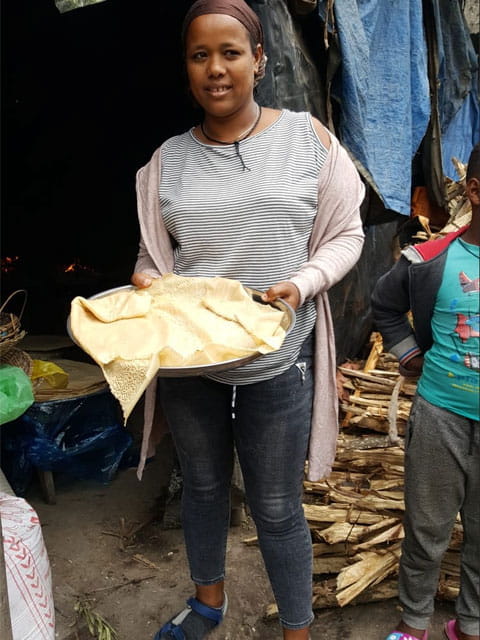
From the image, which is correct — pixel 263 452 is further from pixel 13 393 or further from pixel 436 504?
pixel 13 393

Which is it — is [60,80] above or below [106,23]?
below

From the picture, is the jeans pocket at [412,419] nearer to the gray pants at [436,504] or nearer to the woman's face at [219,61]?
the gray pants at [436,504]

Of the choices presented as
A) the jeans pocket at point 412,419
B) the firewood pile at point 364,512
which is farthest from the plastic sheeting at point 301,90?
the jeans pocket at point 412,419

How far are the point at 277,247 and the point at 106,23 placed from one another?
10.5ft

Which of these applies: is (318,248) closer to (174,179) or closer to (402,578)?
(174,179)

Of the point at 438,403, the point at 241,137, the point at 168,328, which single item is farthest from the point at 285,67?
the point at 438,403

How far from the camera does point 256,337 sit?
156 cm

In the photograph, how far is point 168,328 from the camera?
1657mm

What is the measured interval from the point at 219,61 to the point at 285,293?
70 centimetres

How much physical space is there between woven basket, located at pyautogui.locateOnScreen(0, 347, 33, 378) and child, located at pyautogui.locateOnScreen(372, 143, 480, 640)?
1688 millimetres

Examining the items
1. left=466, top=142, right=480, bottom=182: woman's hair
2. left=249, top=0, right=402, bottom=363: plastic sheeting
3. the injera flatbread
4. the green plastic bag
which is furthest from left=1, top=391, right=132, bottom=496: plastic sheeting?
left=466, top=142, right=480, bottom=182: woman's hair

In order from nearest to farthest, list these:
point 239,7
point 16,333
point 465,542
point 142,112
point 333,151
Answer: point 239,7 → point 333,151 → point 465,542 → point 16,333 → point 142,112

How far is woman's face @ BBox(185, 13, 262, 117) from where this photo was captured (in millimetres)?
1660

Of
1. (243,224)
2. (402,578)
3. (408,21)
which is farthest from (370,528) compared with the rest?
(408,21)
